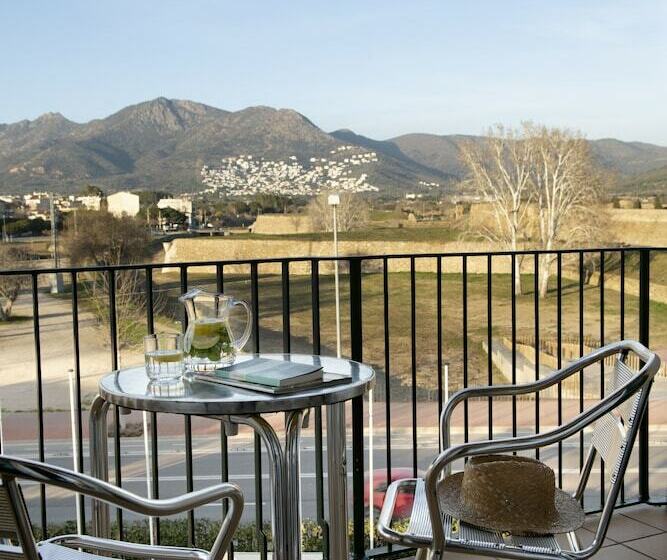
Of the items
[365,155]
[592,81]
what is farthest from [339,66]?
[592,81]

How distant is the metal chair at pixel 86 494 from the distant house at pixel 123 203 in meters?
28.2

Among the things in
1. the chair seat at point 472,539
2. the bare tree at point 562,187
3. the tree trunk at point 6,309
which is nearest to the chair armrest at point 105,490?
the chair seat at point 472,539

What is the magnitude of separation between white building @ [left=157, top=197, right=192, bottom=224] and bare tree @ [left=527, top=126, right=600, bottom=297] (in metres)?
14.4

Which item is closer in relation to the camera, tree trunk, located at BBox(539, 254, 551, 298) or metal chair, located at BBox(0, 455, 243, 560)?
metal chair, located at BBox(0, 455, 243, 560)

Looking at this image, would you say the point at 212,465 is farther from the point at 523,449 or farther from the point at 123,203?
the point at 523,449

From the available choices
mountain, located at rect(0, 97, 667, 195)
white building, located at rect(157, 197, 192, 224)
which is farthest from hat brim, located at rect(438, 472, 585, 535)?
mountain, located at rect(0, 97, 667, 195)

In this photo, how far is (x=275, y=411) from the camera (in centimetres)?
149

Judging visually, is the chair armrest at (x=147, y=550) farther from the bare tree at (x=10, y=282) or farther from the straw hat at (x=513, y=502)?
Answer: the bare tree at (x=10, y=282)

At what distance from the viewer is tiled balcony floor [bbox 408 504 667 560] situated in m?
2.41

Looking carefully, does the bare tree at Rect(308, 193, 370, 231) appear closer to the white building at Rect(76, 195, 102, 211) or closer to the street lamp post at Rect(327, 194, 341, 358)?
the street lamp post at Rect(327, 194, 341, 358)

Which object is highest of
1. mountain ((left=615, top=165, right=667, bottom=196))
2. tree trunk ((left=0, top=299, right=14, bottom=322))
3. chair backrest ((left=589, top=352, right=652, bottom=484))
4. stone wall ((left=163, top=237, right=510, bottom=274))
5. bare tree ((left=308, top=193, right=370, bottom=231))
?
mountain ((left=615, top=165, right=667, bottom=196))

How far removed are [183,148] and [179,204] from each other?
6099 millimetres

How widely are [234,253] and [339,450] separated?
27.1 meters

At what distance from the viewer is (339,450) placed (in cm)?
188
